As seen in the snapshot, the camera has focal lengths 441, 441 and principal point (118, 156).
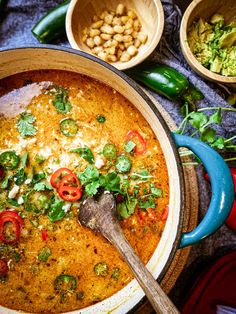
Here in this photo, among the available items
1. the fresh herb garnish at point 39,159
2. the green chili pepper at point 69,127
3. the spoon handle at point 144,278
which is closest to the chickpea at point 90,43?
the green chili pepper at point 69,127

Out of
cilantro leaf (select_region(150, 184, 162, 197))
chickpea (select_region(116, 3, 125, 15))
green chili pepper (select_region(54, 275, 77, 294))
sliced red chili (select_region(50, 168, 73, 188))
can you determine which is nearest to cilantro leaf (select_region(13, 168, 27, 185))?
sliced red chili (select_region(50, 168, 73, 188))

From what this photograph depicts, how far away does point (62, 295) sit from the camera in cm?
226

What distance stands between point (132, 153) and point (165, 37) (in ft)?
2.49

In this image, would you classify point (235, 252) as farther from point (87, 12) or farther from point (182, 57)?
point (87, 12)

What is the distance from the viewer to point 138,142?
2244 mm

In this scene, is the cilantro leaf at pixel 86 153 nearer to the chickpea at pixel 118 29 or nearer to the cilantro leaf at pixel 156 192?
the cilantro leaf at pixel 156 192

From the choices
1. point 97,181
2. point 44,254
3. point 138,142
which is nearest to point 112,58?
point 138,142

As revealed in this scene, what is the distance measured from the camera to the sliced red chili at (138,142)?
88.2 inches

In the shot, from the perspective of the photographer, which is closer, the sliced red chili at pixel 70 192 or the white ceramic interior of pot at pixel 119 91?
the white ceramic interior of pot at pixel 119 91

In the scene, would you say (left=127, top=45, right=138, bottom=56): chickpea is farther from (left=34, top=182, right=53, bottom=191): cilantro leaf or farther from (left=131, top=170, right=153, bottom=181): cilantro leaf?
(left=34, top=182, right=53, bottom=191): cilantro leaf

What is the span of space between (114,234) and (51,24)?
49.7 inches

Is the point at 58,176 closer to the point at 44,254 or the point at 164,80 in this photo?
the point at 44,254

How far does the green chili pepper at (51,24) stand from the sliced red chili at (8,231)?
3.43ft

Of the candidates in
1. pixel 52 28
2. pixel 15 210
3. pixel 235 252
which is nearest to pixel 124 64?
pixel 52 28
